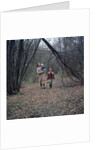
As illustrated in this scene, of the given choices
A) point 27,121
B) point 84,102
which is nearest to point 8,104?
point 27,121

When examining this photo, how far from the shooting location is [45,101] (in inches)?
526

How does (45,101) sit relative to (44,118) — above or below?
above

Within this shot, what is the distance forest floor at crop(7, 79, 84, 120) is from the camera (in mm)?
13141

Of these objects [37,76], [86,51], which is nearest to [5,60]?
[37,76]

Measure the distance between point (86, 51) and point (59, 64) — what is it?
1.77 ft

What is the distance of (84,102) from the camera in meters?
13.6

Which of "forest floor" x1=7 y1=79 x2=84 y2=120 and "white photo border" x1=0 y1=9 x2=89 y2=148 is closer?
"white photo border" x1=0 y1=9 x2=89 y2=148

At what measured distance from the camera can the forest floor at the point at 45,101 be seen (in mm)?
13141

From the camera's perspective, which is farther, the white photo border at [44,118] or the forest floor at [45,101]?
the forest floor at [45,101]

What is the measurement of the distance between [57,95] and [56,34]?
1.09 m

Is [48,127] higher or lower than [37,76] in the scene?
lower

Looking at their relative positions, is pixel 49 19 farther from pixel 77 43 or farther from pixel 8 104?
pixel 8 104

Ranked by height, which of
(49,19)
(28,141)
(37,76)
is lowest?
(28,141)

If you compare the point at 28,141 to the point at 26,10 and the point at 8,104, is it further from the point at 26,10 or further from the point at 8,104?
the point at 26,10
